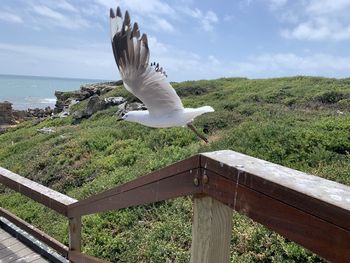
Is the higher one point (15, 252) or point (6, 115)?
point (15, 252)

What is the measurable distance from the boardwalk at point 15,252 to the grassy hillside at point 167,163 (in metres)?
1.36

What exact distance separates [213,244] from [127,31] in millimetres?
2486

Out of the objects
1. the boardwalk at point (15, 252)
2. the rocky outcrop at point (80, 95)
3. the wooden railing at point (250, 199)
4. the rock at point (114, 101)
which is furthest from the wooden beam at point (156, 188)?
the rocky outcrop at point (80, 95)

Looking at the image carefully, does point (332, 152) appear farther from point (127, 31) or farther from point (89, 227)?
point (127, 31)

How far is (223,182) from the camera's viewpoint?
1488mm

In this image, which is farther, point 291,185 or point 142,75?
point 142,75

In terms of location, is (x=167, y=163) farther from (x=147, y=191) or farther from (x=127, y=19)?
(x=147, y=191)

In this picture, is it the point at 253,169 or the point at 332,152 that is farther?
the point at 332,152

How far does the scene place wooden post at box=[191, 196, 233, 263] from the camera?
154 centimetres

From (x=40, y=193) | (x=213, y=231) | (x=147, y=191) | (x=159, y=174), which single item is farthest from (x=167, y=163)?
(x=213, y=231)

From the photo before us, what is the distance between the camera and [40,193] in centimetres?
390

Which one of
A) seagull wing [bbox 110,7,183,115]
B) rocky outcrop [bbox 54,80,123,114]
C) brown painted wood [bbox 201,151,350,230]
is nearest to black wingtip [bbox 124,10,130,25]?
seagull wing [bbox 110,7,183,115]

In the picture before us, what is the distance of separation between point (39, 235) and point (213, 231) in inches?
129

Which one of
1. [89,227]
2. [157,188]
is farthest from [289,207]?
[89,227]
